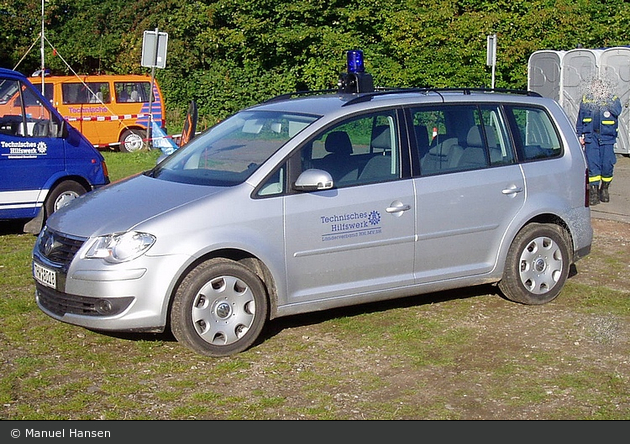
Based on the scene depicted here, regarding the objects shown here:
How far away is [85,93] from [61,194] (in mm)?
14299

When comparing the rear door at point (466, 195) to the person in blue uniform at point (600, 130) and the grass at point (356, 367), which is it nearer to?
the grass at point (356, 367)

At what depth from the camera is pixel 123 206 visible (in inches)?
247

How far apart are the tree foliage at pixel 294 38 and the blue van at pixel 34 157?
13431mm

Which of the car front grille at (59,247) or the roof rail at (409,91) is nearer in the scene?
the car front grille at (59,247)

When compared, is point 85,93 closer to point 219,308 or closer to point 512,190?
point 512,190

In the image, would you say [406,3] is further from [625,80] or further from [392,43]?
[625,80]

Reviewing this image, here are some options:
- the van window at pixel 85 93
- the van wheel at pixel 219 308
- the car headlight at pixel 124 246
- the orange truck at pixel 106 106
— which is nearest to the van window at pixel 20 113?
the car headlight at pixel 124 246

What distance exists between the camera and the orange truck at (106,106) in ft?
79.5

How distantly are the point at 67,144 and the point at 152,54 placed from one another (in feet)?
30.2

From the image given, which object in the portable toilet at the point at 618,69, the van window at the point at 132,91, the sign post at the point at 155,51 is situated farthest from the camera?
the van window at the point at 132,91

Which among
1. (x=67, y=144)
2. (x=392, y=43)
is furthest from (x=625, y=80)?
(x=67, y=144)

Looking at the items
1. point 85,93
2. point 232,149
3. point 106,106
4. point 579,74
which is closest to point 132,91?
point 106,106

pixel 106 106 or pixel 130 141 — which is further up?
pixel 106 106

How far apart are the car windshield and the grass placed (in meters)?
A: 1.23
